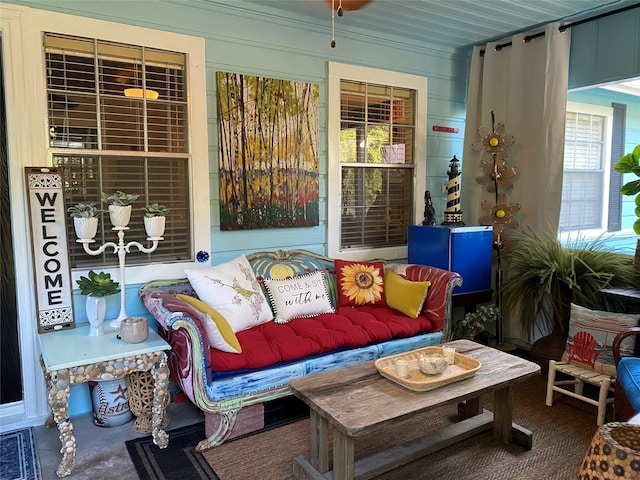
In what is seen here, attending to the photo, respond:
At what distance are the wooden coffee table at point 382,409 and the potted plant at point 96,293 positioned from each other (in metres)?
1.20

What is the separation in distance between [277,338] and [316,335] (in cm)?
25

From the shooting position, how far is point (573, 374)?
2.81 m

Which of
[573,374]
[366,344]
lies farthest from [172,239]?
[573,374]

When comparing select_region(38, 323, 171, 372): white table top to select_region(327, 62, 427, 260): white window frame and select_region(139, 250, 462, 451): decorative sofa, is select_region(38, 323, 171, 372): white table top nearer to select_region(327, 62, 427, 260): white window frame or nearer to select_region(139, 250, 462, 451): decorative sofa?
select_region(139, 250, 462, 451): decorative sofa

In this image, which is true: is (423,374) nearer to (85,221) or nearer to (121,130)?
(85,221)

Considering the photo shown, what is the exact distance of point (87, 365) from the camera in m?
2.26

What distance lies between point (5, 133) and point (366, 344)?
2510mm

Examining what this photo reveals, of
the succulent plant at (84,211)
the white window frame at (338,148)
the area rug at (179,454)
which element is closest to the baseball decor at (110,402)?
the area rug at (179,454)

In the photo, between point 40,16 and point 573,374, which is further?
point 573,374

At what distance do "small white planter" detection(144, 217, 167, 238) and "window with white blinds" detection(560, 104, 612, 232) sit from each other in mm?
3691

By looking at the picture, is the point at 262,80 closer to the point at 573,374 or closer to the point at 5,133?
the point at 5,133

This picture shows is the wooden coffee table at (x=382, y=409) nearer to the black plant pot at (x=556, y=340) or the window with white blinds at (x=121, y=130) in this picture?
the black plant pot at (x=556, y=340)

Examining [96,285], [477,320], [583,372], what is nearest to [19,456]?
[96,285]

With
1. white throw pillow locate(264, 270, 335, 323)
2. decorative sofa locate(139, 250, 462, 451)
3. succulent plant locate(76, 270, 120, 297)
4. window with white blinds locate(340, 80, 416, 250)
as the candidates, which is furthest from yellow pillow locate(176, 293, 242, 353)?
window with white blinds locate(340, 80, 416, 250)
